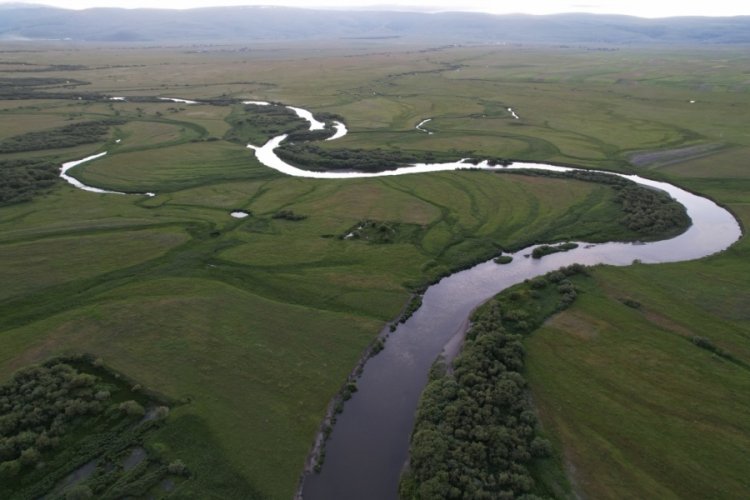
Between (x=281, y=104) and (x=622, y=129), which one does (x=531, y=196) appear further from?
(x=281, y=104)

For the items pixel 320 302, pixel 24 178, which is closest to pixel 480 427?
pixel 320 302

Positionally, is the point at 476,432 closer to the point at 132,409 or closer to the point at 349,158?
the point at 132,409

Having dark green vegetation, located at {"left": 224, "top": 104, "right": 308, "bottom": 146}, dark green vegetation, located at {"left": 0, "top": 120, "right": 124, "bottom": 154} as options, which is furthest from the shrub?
dark green vegetation, located at {"left": 0, "top": 120, "right": 124, "bottom": 154}

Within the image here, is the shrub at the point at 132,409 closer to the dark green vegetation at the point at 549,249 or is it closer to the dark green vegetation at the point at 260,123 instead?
the dark green vegetation at the point at 549,249

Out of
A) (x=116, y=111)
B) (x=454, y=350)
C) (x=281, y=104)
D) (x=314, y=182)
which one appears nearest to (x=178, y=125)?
(x=116, y=111)

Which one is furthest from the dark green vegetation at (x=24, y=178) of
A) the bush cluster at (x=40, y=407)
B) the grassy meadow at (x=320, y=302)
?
the bush cluster at (x=40, y=407)
